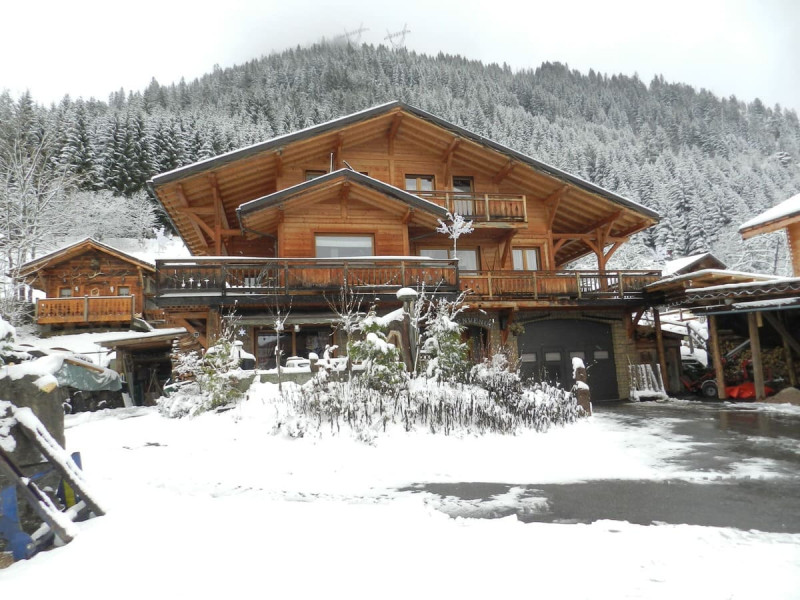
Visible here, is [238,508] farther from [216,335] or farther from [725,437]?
[216,335]

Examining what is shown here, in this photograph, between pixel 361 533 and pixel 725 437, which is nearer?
pixel 361 533

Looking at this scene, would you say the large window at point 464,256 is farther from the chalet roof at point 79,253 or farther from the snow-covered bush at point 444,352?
the chalet roof at point 79,253

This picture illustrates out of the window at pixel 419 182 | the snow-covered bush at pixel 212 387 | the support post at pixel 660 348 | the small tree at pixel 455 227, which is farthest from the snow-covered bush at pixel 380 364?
the support post at pixel 660 348

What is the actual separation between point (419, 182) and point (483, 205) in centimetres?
317

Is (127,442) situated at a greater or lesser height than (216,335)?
lesser

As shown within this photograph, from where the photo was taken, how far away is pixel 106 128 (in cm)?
5722

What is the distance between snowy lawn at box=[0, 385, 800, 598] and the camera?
3.27m

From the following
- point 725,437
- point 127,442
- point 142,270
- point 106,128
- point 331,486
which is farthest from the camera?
point 106,128

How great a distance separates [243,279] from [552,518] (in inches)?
488

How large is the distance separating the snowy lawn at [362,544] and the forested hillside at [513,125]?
2508cm

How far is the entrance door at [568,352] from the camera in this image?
18750mm

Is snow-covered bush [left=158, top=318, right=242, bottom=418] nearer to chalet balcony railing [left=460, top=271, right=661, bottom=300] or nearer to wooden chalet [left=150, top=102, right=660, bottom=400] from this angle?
wooden chalet [left=150, top=102, right=660, bottom=400]

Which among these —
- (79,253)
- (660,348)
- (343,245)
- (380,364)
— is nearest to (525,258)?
(660,348)

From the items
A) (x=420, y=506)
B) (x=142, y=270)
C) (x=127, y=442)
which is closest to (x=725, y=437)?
(x=420, y=506)
